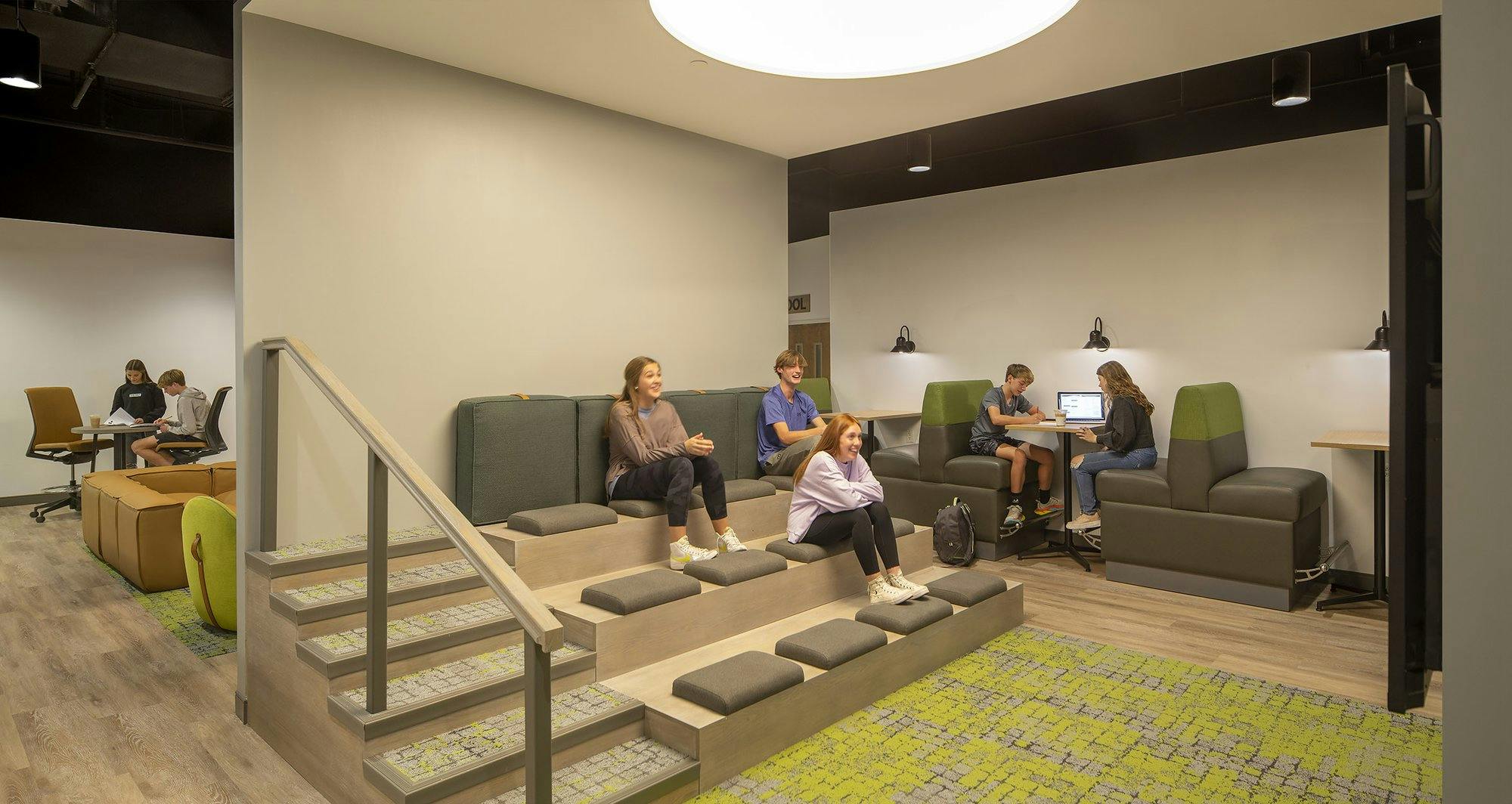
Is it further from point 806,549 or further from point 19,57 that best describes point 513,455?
point 19,57

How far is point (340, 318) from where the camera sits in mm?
3895

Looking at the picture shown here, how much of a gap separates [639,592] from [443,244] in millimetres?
2081

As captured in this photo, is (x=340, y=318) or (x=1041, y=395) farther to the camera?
(x=1041, y=395)

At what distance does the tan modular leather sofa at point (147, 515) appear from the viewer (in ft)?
18.0

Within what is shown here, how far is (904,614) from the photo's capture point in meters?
3.95

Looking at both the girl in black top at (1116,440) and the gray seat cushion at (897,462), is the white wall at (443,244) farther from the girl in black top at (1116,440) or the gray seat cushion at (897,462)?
the girl in black top at (1116,440)

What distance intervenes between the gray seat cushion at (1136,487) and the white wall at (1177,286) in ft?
3.56

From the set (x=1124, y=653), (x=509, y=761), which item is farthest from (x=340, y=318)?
(x=1124, y=653)

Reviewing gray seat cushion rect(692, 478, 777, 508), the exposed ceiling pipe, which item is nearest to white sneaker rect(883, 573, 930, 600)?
gray seat cushion rect(692, 478, 777, 508)

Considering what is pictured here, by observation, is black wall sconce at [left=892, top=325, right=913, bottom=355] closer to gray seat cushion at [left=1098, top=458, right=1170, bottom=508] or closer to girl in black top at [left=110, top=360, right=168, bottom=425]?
gray seat cushion at [left=1098, top=458, right=1170, bottom=508]

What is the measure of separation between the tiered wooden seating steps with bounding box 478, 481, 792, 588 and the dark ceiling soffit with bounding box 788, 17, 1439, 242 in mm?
3440

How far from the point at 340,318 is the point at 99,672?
7.04ft

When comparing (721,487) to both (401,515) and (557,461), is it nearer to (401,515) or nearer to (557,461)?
(557,461)

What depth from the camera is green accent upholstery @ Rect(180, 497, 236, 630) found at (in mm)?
4566
